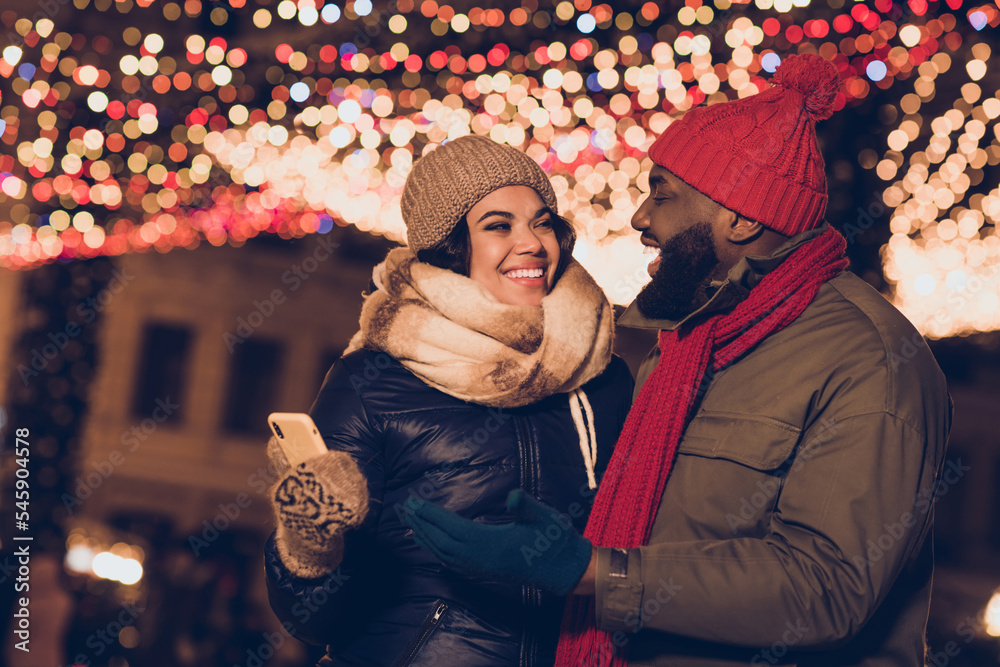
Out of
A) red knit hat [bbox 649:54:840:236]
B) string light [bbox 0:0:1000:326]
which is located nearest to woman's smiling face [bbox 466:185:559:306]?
red knit hat [bbox 649:54:840:236]

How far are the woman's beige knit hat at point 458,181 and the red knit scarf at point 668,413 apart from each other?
2.78ft

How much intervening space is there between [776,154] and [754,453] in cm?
84

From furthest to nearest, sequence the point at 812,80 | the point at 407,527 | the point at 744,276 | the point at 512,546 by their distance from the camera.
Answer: the point at 407,527 < the point at 812,80 < the point at 744,276 < the point at 512,546

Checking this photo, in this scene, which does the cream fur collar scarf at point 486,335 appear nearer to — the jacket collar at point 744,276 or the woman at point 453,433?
the woman at point 453,433

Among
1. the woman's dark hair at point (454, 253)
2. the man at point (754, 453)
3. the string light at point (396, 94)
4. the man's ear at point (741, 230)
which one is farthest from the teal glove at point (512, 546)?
the string light at point (396, 94)

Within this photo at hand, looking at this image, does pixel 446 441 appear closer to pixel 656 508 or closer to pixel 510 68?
pixel 656 508

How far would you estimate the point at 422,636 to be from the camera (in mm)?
2234

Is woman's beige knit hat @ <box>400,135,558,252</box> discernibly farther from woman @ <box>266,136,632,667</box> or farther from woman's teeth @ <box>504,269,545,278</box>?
woman's teeth @ <box>504,269,545,278</box>

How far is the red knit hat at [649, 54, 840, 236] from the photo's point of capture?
2191 mm

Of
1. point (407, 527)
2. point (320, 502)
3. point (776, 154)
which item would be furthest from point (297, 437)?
point (776, 154)

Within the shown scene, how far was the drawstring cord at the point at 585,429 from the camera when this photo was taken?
239cm

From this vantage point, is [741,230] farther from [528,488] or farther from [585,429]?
[528,488]

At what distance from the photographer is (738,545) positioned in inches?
70.3

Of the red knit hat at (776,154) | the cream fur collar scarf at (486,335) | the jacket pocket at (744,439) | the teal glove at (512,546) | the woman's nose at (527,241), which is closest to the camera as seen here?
the teal glove at (512,546)
